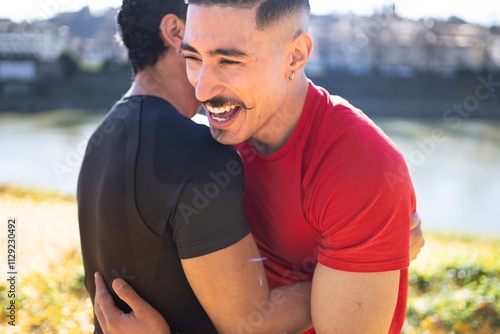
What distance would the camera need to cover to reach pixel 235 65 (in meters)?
1.75

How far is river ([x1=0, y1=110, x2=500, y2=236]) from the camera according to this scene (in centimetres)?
1284

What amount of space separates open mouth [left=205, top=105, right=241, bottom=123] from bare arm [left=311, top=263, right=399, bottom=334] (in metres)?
0.58

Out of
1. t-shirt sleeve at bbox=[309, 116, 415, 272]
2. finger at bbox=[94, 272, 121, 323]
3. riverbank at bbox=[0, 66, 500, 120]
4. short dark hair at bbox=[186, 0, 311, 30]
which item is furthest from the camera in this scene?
riverbank at bbox=[0, 66, 500, 120]

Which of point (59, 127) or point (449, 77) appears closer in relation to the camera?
point (59, 127)

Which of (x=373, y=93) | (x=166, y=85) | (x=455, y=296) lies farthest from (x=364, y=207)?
(x=373, y=93)

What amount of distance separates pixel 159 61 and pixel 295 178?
77cm

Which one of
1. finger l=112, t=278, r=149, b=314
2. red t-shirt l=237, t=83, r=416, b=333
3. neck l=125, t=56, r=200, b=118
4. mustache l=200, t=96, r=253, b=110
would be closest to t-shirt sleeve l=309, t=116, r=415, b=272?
red t-shirt l=237, t=83, r=416, b=333

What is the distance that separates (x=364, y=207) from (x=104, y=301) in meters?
0.96

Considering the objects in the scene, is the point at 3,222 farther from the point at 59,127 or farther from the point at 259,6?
the point at 59,127

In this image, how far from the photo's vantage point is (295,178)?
1841 mm

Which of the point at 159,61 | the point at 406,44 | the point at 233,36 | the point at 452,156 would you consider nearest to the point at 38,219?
the point at 159,61

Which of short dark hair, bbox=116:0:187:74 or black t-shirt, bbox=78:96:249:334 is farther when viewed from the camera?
short dark hair, bbox=116:0:187:74

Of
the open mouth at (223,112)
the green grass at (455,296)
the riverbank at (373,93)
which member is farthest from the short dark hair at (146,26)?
the riverbank at (373,93)

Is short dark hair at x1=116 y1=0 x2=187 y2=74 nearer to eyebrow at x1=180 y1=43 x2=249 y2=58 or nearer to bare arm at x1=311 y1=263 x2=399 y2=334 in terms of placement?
eyebrow at x1=180 y1=43 x2=249 y2=58
